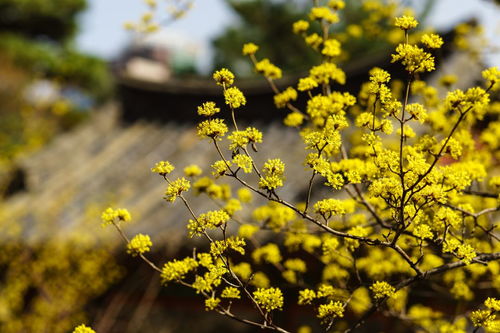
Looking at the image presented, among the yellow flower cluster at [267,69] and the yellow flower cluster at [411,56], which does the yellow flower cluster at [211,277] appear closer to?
the yellow flower cluster at [411,56]

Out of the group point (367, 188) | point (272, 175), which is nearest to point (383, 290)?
point (367, 188)

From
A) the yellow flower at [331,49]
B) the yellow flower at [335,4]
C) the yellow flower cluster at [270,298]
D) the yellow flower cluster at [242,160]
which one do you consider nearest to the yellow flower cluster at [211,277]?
the yellow flower cluster at [270,298]

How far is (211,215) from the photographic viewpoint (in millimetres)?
1654

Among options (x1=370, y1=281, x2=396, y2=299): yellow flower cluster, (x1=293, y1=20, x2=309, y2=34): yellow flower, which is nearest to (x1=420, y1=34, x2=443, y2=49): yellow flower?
(x1=370, y1=281, x2=396, y2=299): yellow flower cluster

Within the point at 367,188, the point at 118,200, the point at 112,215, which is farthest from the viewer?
the point at 118,200

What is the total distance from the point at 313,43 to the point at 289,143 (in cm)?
346

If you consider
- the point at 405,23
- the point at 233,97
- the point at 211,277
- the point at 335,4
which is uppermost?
the point at 335,4

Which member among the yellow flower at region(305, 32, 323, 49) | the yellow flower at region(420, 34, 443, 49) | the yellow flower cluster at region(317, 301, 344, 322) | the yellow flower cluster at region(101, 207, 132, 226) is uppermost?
the yellow flower at region(305, 32, 323, 49)

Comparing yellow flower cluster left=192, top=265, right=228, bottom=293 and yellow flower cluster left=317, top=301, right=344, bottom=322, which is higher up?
yellow flower cluster left=317, top=301, right=344, bottom=322

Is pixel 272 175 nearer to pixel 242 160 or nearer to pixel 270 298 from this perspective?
pixel 242 160

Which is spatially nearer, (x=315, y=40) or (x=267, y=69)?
(x=267, y=69)

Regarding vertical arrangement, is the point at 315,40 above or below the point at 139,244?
above

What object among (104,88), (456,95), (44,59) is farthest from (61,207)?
(104,88)

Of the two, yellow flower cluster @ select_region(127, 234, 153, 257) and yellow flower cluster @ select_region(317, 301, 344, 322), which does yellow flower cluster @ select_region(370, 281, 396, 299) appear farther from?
yellow flower cluster @ select_region(127, 234, 153, 257)
